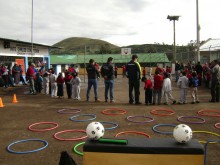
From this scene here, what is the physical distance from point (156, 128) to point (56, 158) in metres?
3.73

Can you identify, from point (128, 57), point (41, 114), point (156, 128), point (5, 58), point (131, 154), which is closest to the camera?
point (131, 154)

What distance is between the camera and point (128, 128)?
28.5ft

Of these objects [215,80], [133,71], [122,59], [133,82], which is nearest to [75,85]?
[133,82]

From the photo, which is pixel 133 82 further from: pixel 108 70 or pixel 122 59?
pixel 122 59

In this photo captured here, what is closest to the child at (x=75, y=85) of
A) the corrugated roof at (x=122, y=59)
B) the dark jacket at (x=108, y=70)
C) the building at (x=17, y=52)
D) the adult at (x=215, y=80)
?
the dark jacket at (x=108, y=70)

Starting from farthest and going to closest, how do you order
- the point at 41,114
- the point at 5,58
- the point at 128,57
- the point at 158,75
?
1. the point at 128,57
2. the point at 5,58
3. the point at 158,75
4. the point at 41,114

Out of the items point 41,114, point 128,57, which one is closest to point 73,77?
point 41,114

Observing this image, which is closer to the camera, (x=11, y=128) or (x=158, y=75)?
(x=11, y=128)

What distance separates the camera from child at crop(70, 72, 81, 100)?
1465 centimetres

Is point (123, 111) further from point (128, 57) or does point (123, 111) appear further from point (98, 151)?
point (128, 57)

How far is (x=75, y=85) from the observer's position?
14.8 metres

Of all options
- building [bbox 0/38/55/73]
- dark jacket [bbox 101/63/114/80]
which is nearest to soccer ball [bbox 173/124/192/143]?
dark jacket [bbox 101/63/114/80]

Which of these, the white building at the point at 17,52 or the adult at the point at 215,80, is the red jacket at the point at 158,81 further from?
the white building at the point at 17,52

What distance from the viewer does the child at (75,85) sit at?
14645mm
